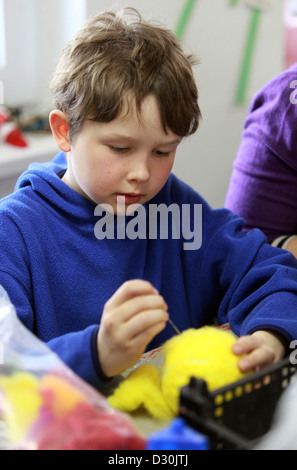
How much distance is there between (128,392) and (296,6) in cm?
198

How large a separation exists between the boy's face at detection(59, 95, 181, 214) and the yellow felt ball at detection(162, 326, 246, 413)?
0.83ft

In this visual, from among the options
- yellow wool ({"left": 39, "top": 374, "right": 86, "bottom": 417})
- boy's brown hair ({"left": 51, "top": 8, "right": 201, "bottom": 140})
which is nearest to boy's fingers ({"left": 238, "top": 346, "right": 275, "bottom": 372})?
yellow wool ({"left": 39, "top": 374, "right": 86, "bottom": 417})

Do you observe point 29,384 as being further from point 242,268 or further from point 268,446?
point 242,268

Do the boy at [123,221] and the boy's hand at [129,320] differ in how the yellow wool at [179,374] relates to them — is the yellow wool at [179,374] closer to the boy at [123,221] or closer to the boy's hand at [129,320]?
the boy's hand at [129,320]

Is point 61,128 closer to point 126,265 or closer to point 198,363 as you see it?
point 126,265

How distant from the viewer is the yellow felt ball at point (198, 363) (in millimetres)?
633

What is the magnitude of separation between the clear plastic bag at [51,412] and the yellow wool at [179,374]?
14cm

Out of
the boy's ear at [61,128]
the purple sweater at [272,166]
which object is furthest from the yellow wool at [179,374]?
the purple sweater at [272,166]

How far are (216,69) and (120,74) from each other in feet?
3.97

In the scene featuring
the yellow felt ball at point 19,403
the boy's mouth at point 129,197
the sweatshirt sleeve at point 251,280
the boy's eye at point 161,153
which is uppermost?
the boy's eye at point 161,153

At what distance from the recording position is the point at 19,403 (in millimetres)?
518

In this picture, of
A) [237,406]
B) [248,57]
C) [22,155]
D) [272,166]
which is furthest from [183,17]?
[237,406]
